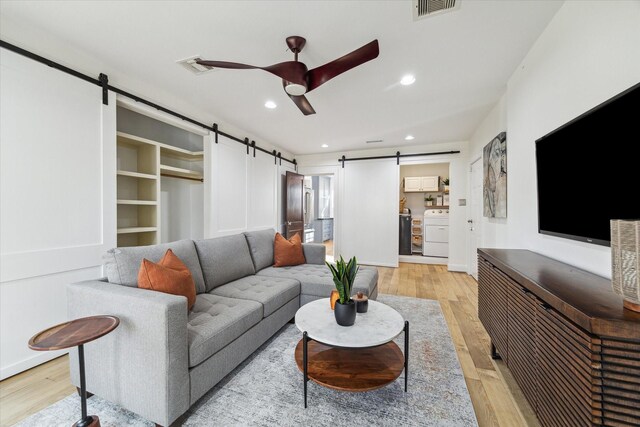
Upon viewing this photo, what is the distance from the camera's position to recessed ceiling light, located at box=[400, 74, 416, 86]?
2.52m

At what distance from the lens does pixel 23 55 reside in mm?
1822

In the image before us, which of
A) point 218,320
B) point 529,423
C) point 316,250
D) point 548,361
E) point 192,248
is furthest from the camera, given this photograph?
point 316,250

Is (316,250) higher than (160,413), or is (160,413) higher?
(316,250)

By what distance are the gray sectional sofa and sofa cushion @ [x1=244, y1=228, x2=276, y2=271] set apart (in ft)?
2.29

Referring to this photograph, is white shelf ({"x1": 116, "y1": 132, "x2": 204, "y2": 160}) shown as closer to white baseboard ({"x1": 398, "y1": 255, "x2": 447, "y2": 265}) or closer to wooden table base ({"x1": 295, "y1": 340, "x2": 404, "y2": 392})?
wooden table base ({"x1": 295, "y1": 340, "x2": 404, "y2": 392})

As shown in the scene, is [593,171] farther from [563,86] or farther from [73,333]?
[73,333]

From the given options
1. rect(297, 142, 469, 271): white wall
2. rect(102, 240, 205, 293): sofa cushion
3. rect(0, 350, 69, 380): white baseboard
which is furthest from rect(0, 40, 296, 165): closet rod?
rect(297, 142, 469, 271): white wall

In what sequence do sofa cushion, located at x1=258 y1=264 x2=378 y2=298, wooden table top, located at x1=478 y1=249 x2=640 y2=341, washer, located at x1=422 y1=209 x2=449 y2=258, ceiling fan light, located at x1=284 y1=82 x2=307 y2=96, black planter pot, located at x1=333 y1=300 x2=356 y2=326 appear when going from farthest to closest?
1. washer, located at x1=422 y1=209 x2=449 y2=258
2. sofa cushion, located at x1=258 y1=264 x2=378 y2=298
3. ceiling fan light, located at x1=284 y1=82 x2=307 y2=96
4. black planter pot, located at x1=333 y1=300 x2=356 y2=326
5. wooden table top, located at x1=478 y1=249 x2=640 y2=341

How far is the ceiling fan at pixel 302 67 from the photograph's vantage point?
174 cm

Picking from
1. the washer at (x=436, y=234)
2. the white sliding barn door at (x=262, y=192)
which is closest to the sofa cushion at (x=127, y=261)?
the white sliding barn door at (x=262, y=192)

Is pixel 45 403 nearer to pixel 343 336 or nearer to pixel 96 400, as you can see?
pixel 96 400

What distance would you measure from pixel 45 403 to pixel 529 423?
2.82m

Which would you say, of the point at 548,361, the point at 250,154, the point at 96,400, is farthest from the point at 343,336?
the point at 250,154

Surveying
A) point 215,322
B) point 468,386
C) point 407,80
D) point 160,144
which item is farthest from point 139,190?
point 468,386
